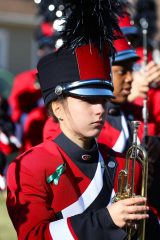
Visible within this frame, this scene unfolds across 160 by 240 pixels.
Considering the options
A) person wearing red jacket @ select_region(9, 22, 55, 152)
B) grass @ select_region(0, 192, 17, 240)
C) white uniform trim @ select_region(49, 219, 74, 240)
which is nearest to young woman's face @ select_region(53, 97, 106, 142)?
white uniform trim @ select_region(49, 219, 74, 240)

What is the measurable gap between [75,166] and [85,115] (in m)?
0.25

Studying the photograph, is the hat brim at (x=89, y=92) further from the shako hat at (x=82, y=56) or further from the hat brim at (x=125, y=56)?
the hat brim at (x=125, y=56)

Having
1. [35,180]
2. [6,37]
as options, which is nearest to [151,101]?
[35,180]

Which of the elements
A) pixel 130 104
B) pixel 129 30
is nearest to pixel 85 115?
pixel 130 104

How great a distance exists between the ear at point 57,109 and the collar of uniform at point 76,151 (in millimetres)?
111

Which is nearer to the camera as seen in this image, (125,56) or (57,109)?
(57,109)

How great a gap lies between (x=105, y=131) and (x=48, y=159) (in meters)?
1.22

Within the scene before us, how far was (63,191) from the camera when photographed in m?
3.29

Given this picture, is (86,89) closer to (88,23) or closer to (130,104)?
(88,23)

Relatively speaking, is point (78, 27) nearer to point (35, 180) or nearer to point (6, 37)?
point (35, 180)

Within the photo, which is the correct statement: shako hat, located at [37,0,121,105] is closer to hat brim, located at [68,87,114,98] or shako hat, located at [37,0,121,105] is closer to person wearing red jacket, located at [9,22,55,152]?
hat brim, located at [68,87,114,98]

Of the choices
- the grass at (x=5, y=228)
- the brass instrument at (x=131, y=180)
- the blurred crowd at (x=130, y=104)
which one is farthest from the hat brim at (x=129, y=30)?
the grass at (x=5, y=228)

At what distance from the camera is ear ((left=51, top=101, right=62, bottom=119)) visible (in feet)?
11.5

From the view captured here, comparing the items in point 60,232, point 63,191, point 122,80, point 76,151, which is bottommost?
point 60,232
